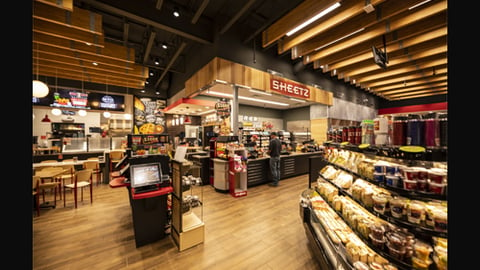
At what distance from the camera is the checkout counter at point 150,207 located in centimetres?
264

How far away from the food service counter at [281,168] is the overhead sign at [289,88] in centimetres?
258

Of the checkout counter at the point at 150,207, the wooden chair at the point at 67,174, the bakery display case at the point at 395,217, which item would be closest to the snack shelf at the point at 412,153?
the bakery display case at the point at 395,217

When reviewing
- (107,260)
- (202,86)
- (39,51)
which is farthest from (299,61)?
(39,51)

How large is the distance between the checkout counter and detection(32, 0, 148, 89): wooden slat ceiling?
3.85 meters

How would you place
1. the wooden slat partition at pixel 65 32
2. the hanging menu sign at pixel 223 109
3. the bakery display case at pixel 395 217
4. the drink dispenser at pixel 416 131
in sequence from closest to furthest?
the bakery display case at pixel 395 217 → the drink dispenser at pixel 416 131 → the wooden slat partition at pixel 65 32 → the hanging menu sign at pixel 223 109

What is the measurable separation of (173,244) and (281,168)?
463 centimetres

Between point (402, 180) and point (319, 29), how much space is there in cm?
428

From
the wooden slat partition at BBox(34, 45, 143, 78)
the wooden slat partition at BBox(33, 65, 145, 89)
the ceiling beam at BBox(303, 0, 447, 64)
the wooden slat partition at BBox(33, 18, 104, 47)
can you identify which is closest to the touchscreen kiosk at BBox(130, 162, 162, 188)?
the wooden slat partition at BBox(33, 18, 104, 47)

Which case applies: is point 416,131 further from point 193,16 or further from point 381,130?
point 193,16

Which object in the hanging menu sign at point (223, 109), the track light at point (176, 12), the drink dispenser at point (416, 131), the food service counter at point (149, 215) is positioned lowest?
the food service counter at point (149, 215)

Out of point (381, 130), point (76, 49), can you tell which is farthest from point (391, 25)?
point (76, 49)

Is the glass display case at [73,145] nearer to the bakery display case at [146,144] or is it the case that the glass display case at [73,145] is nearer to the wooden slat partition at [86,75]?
the wooden slat partition at [86,75]

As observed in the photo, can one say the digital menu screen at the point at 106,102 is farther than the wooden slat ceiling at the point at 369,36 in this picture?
Yes
